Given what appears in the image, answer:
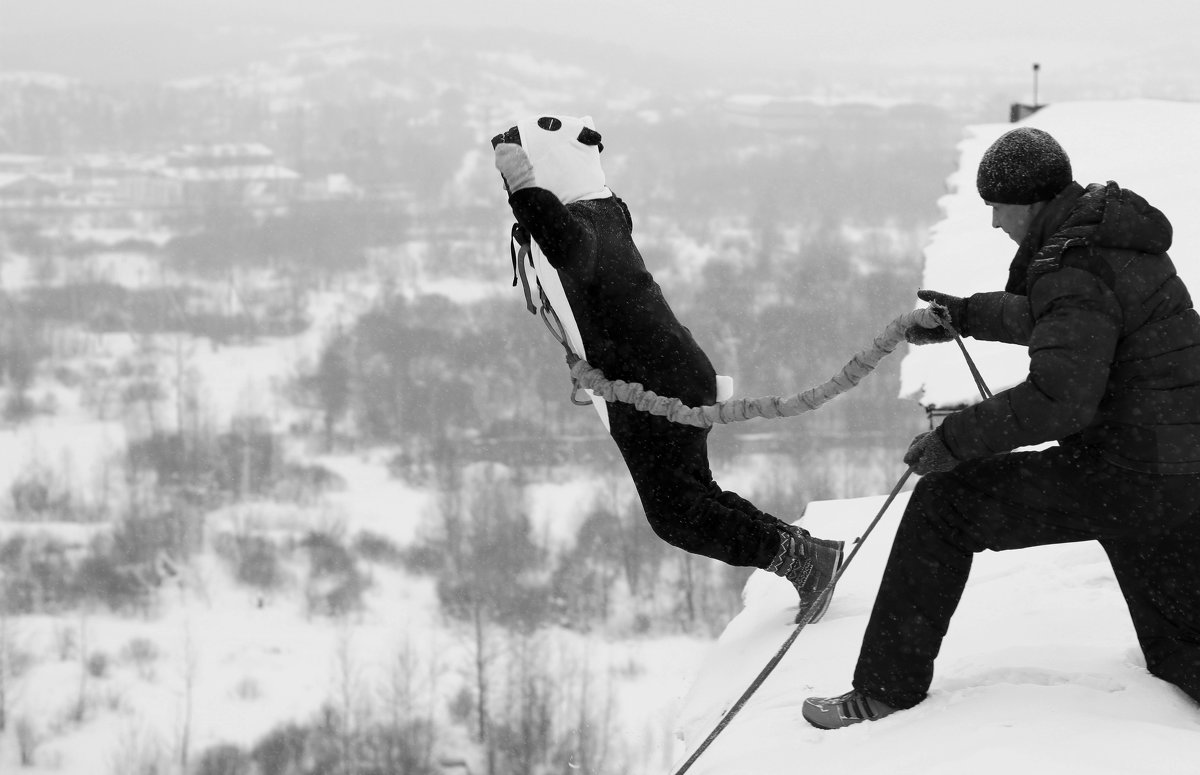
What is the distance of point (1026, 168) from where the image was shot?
2.76m

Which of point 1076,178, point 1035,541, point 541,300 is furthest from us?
point 1076,178

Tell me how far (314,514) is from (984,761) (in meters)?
49.5

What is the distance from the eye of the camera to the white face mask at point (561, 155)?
367cm

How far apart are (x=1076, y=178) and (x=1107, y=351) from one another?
9976 millimetres

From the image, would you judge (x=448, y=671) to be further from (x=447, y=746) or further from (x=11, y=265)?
(x=11, y=265)

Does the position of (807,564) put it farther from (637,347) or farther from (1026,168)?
(1026,168)

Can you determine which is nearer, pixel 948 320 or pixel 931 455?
pixel 931 455

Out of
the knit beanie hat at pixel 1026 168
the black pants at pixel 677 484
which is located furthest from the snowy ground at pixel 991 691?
the knit beanie hat at pixel 1026 168

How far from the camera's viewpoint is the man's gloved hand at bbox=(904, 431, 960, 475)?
274cm

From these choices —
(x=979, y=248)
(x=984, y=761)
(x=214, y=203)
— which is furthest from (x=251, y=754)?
(x=214, y=203)

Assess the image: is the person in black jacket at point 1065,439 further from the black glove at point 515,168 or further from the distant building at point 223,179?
the distant building at point 223,179

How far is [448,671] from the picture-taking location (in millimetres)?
36688

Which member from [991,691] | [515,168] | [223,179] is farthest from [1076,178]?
[223,179]

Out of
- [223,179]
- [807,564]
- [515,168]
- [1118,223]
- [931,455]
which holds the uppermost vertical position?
[223,179]
